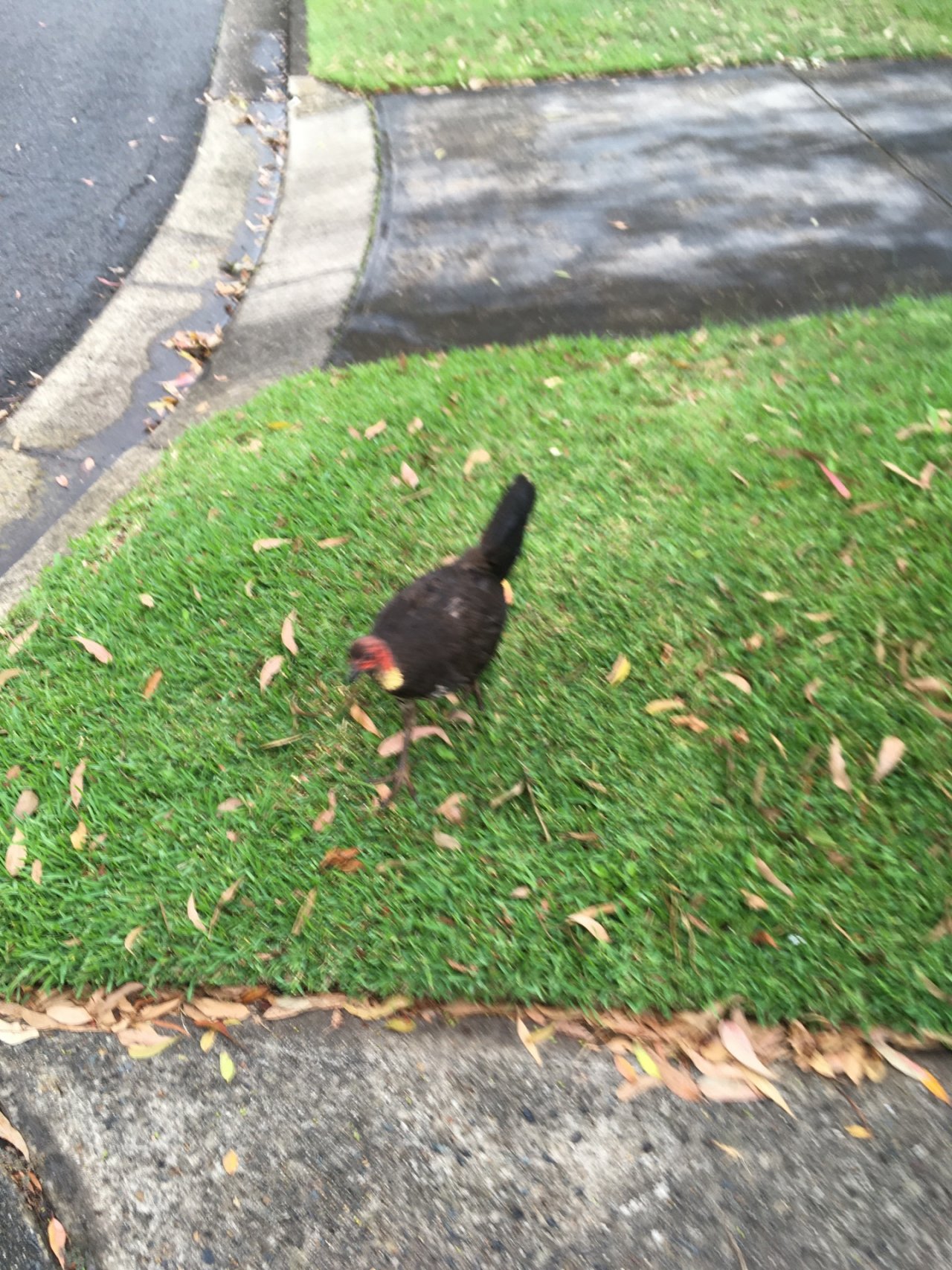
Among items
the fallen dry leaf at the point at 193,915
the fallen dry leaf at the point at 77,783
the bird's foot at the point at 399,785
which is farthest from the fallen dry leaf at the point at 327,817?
the fallen dry leaf at the point at 77,783

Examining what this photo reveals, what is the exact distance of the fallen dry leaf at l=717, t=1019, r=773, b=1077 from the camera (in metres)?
2.18

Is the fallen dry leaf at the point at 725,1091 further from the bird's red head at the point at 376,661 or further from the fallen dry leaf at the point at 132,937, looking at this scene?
the fallen dry leaf at the point at 132,937

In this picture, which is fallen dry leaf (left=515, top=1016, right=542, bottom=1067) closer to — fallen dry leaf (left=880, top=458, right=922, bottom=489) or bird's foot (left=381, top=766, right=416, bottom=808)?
bird's foot (left=381, top=766, right=416, bottom=808)

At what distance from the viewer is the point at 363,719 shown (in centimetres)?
298

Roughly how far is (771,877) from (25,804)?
7.21ft

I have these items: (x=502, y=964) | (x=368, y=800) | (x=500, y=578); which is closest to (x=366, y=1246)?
(x=502, y=964)

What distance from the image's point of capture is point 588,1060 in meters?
2.22

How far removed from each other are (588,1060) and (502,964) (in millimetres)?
313

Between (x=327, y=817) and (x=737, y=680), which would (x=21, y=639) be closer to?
(x=327, y=817)

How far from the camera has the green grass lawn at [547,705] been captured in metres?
2.44

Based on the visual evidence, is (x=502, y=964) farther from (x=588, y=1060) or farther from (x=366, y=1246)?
(x=366, y=1246)

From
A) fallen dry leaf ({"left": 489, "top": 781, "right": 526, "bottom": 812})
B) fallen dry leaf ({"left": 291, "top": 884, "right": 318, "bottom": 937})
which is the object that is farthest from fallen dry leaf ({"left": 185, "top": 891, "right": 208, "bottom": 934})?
fallen dry leaf ({"left": 489, "top": 781, "right": 526, "bottom": 812})

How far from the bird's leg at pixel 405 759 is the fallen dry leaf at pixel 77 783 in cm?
96

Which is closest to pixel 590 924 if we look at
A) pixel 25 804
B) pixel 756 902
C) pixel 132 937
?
pixel 756 902
